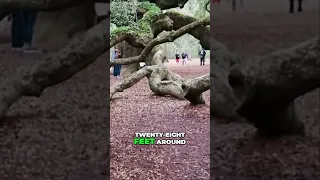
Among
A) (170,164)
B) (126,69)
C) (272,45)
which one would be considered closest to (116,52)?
(126,69)

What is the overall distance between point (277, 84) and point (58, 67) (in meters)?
1.00

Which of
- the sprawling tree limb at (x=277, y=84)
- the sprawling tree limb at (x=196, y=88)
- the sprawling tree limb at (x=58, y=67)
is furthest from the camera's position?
the sprawling tree limb at (x=58, y=67)

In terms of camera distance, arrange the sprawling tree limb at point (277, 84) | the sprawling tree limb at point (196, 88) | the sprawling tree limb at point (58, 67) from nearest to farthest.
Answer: the sprawling tree limb at point (277, 84), the sprawling tree limb at point (196, 88), the sprawling tree limb at point (58, 67)

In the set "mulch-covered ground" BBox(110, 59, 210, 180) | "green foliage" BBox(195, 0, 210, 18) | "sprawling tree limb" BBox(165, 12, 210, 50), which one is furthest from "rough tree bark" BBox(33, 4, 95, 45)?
"green foliage" BBox(195, 0, 210, 18)

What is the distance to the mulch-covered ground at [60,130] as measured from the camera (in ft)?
6.34

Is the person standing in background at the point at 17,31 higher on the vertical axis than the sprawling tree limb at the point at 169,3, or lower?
lower

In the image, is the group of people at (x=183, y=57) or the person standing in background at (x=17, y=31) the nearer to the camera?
the group of people at (x=183, y=57)

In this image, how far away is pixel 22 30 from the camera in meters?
2.01

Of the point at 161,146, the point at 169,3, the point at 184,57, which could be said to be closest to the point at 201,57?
the point at 184,57

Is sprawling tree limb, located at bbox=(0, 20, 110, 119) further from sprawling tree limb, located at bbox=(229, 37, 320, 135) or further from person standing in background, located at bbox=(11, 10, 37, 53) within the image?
sprawling tree limb, located at bbox=(229, 37, 320, 135)

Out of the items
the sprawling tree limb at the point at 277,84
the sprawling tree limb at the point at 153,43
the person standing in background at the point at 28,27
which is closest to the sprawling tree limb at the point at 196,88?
the sprawling tree limb at the point at 277,84

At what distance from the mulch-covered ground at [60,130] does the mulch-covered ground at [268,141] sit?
1.72 feet

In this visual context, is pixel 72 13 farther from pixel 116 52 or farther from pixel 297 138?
pixel 297 138

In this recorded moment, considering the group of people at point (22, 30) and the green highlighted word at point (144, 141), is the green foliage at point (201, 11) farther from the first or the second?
the group of people at point (22, 30)
